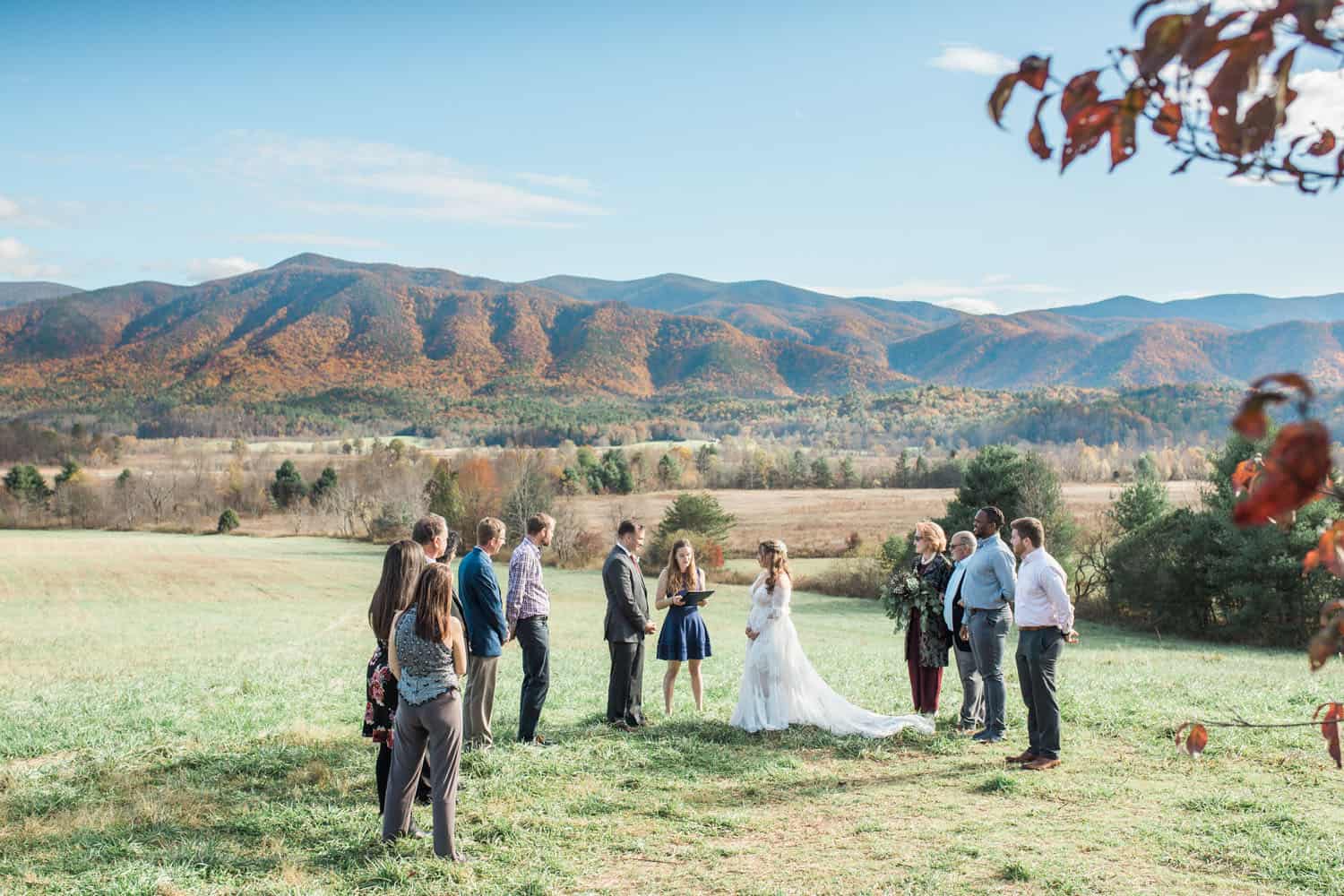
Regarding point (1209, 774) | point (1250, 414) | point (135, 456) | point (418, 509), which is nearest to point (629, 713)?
point (1209, 774)

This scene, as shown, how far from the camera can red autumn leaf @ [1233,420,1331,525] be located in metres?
1.64

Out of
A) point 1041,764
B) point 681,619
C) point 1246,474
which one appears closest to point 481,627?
point 681,619

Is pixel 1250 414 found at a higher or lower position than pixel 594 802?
higher

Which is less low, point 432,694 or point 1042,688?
point 432,694

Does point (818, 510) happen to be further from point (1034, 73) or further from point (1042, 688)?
point (1034, 73)

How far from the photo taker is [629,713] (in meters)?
10.9

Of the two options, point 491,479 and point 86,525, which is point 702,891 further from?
point 86,525

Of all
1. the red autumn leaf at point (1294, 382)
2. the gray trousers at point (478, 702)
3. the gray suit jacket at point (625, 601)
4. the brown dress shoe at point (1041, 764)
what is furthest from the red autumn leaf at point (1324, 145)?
the gray suit jacket at point (625, 601)

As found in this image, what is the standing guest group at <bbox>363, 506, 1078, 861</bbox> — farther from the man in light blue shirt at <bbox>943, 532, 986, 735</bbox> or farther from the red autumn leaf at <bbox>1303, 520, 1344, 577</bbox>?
the red autumn leaf at <bbox>1303, 520, 1344, 577</bbox>

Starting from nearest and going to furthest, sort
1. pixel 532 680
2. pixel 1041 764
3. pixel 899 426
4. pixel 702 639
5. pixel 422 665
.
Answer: pixel 422 665
pixel 1041 764
pixel 532 680
pixel 702 639
pixel 899 426

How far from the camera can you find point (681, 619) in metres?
11.7

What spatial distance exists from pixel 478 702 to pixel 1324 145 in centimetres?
855

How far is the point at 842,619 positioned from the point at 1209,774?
2852cm

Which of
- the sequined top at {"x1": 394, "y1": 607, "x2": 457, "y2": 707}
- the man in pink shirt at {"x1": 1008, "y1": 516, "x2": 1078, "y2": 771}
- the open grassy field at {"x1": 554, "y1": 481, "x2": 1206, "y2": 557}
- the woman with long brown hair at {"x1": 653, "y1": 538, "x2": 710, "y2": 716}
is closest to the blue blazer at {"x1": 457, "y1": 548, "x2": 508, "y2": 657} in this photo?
the sequined top at {"x1": 394, "y1": 607, "x2": 457, "y2": 707}
